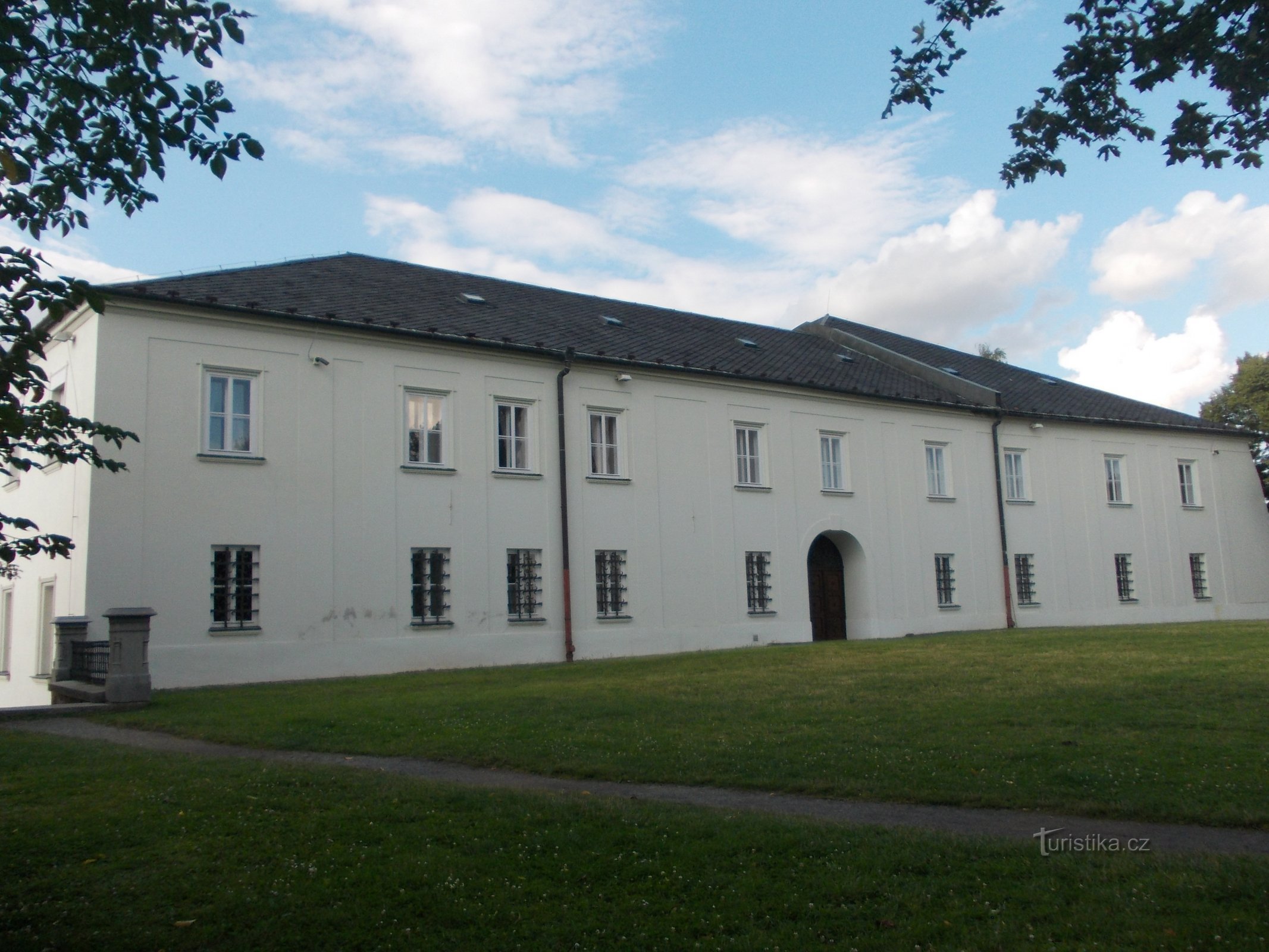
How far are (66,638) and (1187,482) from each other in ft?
112

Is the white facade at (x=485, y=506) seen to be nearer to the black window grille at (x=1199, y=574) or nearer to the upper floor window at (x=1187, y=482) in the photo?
the black window grille at (x=1199, y=574)

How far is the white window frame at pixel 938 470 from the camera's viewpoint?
1217 inches

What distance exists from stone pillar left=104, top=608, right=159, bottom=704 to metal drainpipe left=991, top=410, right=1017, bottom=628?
23.5 metres

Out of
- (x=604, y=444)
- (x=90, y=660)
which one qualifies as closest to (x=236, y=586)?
(x=90, y=660)

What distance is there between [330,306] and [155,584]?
6545 millimetres

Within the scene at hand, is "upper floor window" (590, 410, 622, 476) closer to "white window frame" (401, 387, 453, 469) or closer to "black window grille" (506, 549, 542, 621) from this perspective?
"black window grille" (506, 549, 542, 621)

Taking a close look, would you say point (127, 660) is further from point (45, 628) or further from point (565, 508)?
point (565, 508)

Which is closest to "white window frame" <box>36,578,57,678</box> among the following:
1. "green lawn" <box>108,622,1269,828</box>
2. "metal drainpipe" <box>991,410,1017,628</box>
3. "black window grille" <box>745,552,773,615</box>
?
"green lawn" <box>108,622,1269,828</box>

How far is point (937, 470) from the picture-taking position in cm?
3125

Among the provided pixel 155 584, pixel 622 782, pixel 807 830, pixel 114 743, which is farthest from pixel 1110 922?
pixel 155 584

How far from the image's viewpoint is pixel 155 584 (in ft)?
61.2

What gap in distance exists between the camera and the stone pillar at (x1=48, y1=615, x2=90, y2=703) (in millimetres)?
17516

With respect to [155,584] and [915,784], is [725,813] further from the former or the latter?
[155,584]

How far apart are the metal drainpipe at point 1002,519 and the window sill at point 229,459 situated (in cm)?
2115
